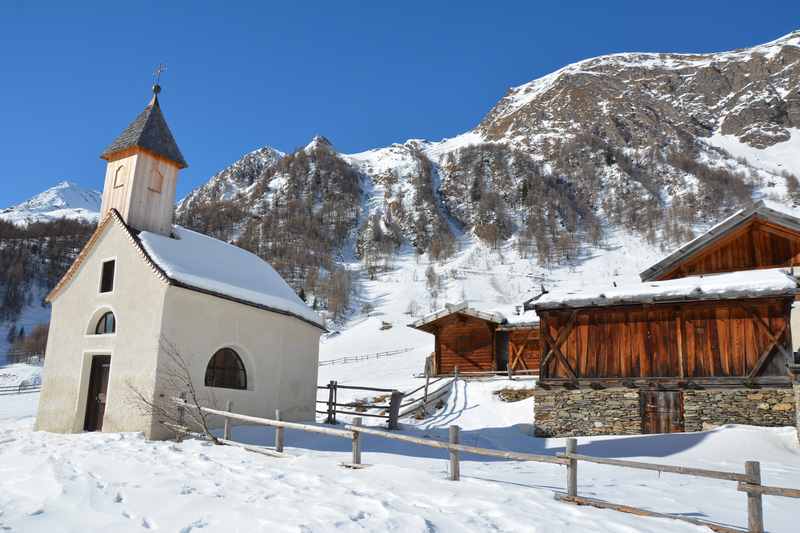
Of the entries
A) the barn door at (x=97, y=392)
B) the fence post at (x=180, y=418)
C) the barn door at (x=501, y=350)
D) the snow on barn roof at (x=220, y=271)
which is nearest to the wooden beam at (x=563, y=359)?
the snow on barn roof at (x=220, y=271)

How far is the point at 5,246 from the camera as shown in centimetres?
9862

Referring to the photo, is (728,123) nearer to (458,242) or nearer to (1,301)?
(458,242)

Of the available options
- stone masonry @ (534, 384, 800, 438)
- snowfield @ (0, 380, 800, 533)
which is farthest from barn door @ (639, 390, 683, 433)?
snowfield @ (0, 380, 800, 533)

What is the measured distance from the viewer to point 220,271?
17.2m

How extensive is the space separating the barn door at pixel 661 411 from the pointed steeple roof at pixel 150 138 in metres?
15.7

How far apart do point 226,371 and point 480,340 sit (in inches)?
702

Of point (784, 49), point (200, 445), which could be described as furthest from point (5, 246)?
point (784, 49)

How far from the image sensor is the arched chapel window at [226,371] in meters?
16.1

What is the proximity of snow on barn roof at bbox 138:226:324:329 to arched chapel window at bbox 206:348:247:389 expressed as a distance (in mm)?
1612

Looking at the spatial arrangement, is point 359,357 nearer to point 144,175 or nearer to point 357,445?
point 144,175

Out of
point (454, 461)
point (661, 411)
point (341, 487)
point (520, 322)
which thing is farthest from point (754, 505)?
→ point (520, 322)

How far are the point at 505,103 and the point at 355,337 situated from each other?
147 metres

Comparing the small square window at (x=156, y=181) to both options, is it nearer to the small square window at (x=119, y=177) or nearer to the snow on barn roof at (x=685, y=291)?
the small square window at (x=119, y=177)

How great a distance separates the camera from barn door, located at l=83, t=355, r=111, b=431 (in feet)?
52.7
